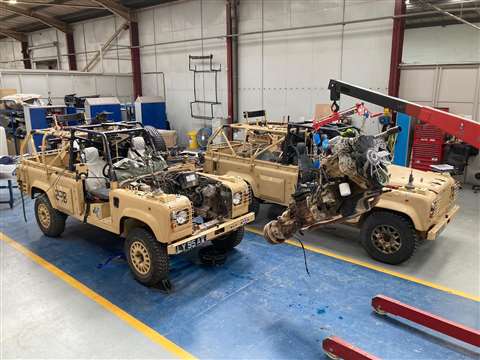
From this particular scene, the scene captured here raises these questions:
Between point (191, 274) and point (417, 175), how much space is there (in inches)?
161

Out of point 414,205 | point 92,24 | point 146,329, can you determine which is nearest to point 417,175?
point 414,205

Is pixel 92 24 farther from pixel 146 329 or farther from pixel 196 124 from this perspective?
pixel 146 329

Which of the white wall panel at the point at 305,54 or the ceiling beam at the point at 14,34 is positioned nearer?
the white wall panel at the point at 305,54

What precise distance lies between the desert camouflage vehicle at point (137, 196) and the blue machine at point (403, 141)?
20.9ft

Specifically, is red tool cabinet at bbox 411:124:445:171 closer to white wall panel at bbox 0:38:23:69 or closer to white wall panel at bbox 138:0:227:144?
white wall panel at bbox 138:0:227:144

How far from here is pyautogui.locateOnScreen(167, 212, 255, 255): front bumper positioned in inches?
182

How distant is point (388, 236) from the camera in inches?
223

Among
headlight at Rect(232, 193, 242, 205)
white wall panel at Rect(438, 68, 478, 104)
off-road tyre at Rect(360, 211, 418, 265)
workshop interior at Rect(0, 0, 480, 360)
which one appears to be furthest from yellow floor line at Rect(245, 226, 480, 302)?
white wall panel at Rect(438, 68, 478, 104)

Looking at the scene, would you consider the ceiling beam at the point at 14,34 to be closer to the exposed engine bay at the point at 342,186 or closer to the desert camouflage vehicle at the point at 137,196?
the desert camouflage vehicle at the point at 137,196

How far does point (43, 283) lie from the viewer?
523 cm

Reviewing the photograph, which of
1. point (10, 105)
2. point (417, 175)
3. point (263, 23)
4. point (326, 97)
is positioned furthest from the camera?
point (10, 105)

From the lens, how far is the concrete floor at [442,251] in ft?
17.6

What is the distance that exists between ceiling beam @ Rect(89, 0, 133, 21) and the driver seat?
12.8 m

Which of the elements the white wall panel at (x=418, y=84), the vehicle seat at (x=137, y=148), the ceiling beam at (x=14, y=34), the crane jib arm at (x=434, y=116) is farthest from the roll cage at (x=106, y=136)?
the ceiling beam at (x=14, y=34)
